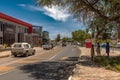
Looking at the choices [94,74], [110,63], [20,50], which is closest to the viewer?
[94,74]

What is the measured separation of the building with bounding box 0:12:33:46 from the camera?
68500mm

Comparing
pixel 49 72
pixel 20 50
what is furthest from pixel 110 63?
pixel 20 50

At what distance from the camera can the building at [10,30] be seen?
68.5 meters

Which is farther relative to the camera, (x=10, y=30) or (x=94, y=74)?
(x=10, y=30)

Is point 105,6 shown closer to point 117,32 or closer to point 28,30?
point 117,32

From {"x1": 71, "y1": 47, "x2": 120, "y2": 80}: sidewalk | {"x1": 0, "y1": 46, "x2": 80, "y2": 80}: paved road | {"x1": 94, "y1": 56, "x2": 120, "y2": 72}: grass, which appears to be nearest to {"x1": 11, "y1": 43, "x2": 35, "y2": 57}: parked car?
{"x1": 0, "y1": 46, "x2": 80, "y2": 80}: paved road

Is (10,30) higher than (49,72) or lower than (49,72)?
higher

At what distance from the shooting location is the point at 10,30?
7519cm

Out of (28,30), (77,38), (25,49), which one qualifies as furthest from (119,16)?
(77,38)

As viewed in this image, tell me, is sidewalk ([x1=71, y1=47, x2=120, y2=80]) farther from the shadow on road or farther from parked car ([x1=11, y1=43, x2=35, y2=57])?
parked car ([x1=11, y1=43, x2=35, y2=57])

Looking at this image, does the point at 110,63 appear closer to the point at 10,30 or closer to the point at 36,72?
the point at 36,72

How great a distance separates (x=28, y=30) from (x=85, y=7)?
79.1m

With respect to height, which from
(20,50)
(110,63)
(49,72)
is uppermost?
(20,50)

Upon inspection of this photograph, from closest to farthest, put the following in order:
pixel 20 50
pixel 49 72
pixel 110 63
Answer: pixel 49 72 → pixel 110 63 → pixel 20 50
